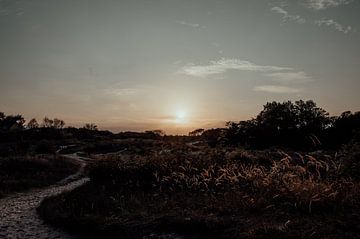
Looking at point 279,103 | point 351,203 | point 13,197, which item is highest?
point 279,103

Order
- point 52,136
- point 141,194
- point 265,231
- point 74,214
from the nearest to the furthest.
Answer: point 265,231, point 74,214, point 141,194, point 52,136

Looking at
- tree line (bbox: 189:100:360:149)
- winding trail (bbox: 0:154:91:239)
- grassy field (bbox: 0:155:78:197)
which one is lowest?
winding trail (bbox: 0:154:91:239)

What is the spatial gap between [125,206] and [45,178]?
16.5 meters

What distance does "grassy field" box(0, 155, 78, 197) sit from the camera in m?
25.5

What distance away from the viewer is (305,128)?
53406 millimetres

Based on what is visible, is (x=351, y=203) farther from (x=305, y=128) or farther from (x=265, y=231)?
(x=305, y=128)

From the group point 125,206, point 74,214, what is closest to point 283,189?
point 125,206

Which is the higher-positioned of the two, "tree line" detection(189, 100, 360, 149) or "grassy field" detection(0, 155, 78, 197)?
"tree line" detection(189, 100, 360, 149)

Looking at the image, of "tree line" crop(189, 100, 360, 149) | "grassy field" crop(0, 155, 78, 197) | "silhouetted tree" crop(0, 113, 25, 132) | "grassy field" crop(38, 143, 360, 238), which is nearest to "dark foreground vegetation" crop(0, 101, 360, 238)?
"grassy field" crop(38, 143, 360, 238)

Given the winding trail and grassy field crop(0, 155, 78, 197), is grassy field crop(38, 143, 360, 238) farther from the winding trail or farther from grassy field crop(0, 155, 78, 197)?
grassy field crop(0, 155, 78, 197)

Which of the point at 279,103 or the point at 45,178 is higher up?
the point at 279,103

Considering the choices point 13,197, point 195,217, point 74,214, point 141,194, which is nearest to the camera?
point 195,217

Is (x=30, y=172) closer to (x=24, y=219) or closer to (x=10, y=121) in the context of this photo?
(x=24, y=219)

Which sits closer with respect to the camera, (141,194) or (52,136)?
(141,194)
